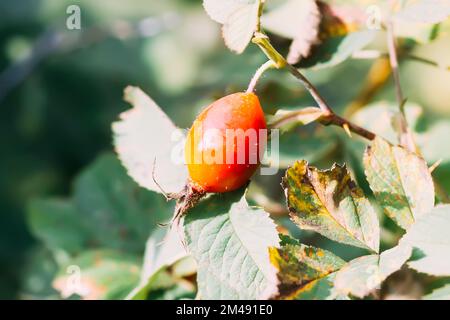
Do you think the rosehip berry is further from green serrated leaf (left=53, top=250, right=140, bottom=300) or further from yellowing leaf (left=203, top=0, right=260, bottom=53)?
green serrated leaf (left=53, top=250, right=140, bottom=300)

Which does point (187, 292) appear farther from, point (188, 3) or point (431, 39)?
point (188, 3)

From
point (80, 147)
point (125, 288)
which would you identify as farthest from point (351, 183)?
point (80, 147)

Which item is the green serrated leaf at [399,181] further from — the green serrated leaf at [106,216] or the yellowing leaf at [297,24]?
the green serrated leaf at [106,216]

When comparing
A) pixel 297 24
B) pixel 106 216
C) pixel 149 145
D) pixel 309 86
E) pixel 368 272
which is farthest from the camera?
pixel 106 216

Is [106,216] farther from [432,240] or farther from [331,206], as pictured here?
[432,240]

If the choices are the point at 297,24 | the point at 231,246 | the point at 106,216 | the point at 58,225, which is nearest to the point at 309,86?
the point at 231,246

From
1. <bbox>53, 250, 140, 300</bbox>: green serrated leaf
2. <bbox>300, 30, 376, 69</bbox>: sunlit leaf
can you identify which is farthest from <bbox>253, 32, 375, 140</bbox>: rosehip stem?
<bbox>53, 250, 140, 300</bbox>: green serrated leaf
